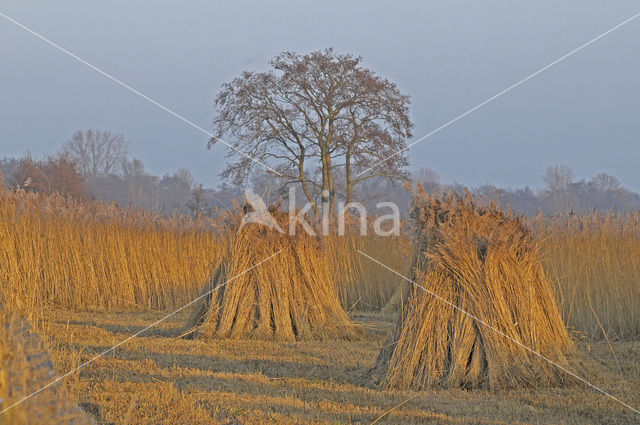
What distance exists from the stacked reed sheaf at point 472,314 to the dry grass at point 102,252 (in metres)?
4.71

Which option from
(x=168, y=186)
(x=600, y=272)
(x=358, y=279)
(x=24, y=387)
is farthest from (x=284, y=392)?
(x=168, y=186)

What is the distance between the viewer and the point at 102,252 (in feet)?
34.4

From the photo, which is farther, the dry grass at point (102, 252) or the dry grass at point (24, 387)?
the dry grass at point (102, 252)

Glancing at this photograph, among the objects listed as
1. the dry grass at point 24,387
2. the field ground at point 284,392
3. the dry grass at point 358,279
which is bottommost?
the field ground at point 284,392

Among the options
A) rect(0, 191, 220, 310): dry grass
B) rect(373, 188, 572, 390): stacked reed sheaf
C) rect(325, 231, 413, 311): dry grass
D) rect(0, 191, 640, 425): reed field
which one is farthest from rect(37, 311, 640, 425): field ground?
rect(325, 231, 413, 311): dry grass

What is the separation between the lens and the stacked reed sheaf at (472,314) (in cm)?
484

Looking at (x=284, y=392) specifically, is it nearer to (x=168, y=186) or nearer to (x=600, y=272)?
(x=600, y=272)

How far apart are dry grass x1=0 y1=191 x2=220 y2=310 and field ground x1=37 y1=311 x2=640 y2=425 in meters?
3.05

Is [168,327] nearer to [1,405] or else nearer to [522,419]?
[522,419]

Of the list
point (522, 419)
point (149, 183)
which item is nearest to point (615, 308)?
point (522, 419)

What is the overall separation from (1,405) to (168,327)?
6.46 meters

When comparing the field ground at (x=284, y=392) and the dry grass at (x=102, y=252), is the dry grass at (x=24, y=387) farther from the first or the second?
the dry grass at (x=102, y=252)

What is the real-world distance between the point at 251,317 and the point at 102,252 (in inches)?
167

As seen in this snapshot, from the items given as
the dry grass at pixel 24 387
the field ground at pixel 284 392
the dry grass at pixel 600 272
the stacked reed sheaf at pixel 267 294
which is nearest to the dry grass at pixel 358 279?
the dry grass at pixel 600 272
